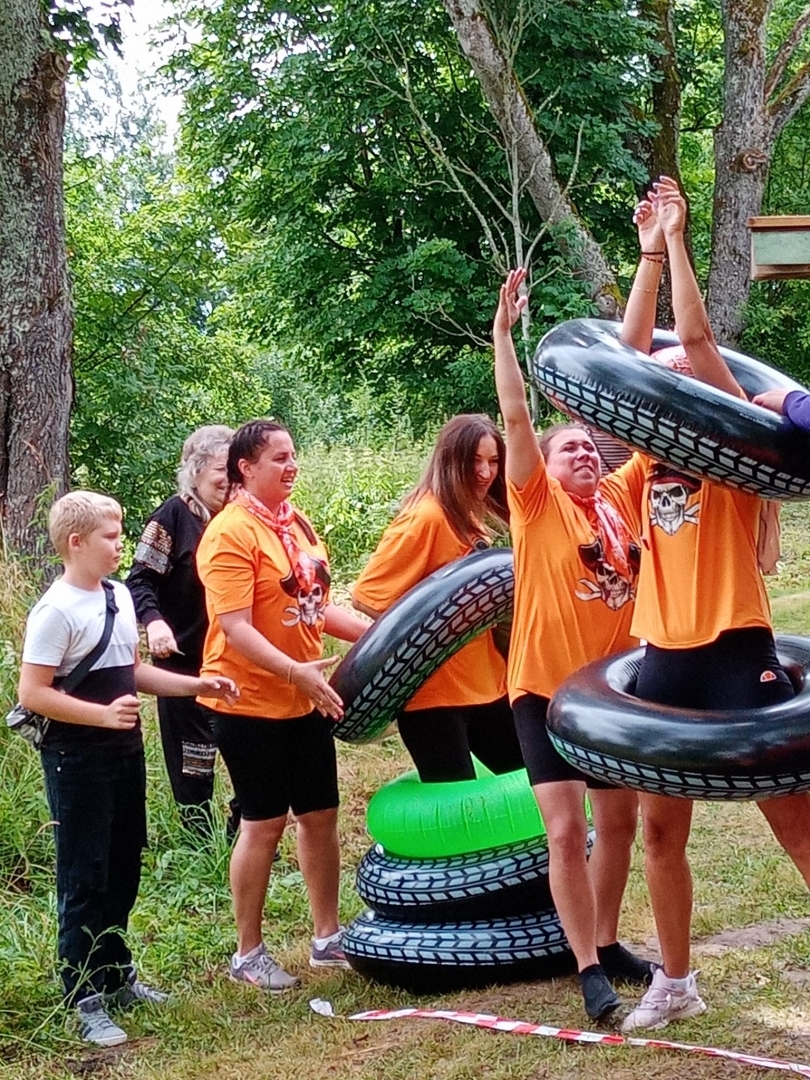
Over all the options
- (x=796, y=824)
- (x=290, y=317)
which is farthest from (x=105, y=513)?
(x=290, y=317)

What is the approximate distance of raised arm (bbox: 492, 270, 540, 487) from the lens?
316 cm

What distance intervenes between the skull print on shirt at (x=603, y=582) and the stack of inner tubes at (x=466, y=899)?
722 mm

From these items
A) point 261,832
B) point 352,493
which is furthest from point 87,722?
point 352,493

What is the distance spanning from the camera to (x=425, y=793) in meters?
3.79

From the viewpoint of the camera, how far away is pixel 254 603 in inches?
145

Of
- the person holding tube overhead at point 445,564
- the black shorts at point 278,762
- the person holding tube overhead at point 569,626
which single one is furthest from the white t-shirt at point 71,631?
the person holding tube overhead at point 569,626

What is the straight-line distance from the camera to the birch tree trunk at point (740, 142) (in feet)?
44.7

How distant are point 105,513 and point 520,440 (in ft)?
3.91

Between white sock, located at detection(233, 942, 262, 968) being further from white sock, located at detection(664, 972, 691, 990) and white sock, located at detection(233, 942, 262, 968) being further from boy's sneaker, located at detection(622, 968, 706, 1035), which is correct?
white sock, located at detection(664, 972, 691, 990)

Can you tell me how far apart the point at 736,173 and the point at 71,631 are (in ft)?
41.2

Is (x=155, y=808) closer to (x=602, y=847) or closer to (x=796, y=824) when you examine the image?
(x=602, y=847)

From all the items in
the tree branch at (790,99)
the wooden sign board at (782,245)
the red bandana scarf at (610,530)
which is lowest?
the red bandana scarf at (610,530)

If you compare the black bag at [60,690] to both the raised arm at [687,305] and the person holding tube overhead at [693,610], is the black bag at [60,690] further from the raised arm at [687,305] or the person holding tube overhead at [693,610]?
the raised arm at [687,305]

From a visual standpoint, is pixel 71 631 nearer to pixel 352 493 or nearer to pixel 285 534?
pixel 285 534
